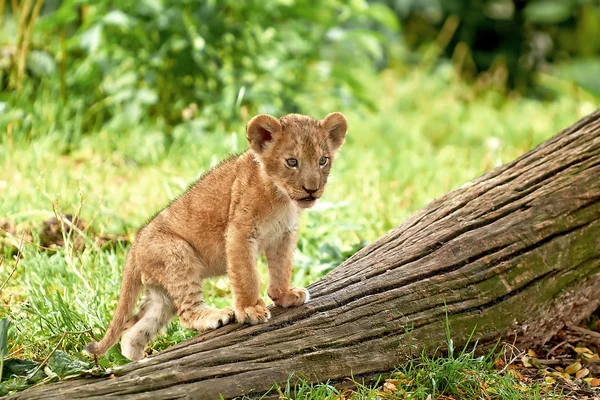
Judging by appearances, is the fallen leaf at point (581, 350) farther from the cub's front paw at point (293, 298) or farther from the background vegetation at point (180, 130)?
the cub's front paw at point (293, 298)

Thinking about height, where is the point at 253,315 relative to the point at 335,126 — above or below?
below

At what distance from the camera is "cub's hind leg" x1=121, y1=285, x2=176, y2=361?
159 inches

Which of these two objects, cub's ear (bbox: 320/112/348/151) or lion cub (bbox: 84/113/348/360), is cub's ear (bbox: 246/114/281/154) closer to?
lion cub (bbox: 84/113/348/360)

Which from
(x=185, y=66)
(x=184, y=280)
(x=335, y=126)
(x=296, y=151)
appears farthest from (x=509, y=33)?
(x=184, y=280)

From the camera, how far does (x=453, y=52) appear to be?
11.7 m

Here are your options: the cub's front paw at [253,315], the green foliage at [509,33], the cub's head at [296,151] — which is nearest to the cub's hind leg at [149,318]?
the cub's front paw at [253,315]

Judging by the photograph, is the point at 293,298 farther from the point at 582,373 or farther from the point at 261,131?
the point at 582,373

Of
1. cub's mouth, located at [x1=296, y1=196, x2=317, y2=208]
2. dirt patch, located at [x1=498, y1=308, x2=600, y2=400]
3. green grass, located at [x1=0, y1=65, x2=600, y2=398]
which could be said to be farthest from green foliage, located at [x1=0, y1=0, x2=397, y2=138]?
dirt patch, located at [x1=498, y1=308, x2=600, y2=400]

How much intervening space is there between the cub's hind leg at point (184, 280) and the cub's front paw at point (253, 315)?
0.22ft

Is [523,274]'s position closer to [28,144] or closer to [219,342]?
[219,342]

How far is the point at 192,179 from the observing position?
A: 18.9ft

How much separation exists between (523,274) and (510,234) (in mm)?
205

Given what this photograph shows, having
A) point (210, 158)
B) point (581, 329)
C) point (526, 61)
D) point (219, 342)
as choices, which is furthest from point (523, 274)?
point (526, 61)

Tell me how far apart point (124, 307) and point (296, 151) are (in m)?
1.11
